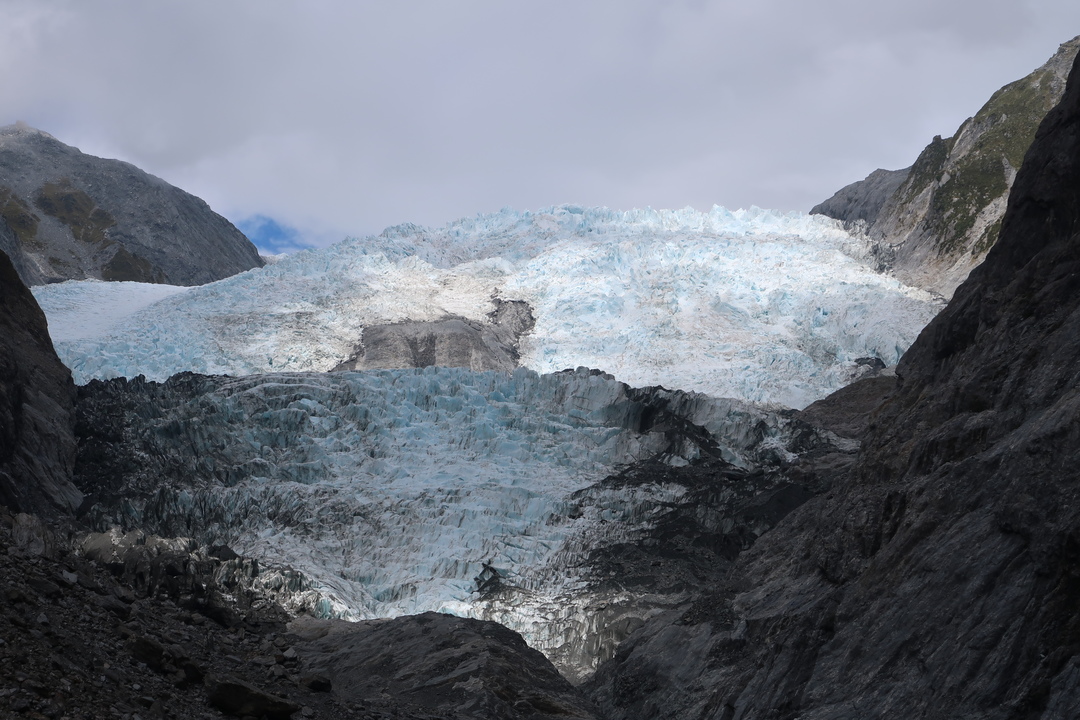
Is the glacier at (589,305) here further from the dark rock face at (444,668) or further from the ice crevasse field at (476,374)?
the dark rock face at (444,668)

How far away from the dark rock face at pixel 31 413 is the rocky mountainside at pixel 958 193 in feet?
128

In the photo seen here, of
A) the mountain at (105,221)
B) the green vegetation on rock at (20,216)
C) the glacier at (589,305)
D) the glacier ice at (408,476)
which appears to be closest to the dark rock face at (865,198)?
the glacier at (589,305)

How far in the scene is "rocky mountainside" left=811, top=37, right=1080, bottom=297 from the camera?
53.7 meters

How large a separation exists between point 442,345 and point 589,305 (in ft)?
28.3

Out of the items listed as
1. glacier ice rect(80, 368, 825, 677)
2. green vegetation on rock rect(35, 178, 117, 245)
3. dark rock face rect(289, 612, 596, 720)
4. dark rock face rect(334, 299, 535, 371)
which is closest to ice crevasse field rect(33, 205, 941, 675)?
glacier ice rect(80, 368, 825, 677)

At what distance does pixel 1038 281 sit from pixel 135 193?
275ft

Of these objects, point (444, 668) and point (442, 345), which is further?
point (442, 345)

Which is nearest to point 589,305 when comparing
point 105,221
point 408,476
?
point 408,476

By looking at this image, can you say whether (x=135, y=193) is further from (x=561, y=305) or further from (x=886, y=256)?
(x=886, y=256)

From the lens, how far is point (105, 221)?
271 ft

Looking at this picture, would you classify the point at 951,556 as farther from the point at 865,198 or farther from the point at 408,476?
the point at 865,198

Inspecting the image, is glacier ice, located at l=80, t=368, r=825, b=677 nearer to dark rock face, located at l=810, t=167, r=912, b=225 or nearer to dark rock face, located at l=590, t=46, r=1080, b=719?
dark rock face, located at l=590, t=46, r=1080, b=719

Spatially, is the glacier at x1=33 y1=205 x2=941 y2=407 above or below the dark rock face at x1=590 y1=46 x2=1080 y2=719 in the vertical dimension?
above

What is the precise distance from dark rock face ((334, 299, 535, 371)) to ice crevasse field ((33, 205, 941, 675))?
2.89 feet
